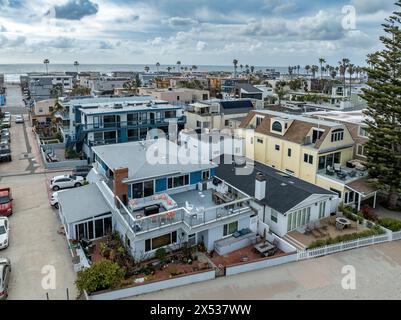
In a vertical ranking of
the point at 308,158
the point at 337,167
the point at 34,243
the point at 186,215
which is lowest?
the point at 34,243

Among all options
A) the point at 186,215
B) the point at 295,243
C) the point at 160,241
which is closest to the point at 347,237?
the point at 295,243

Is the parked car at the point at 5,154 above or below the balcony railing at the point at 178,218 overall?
below

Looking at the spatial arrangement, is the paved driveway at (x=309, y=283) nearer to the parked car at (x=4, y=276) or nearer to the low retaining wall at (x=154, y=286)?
the low retaining wall at (x=154, y=286)

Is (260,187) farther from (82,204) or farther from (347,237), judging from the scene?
(82,204)

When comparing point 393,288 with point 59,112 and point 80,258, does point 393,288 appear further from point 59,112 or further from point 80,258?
point 59,112

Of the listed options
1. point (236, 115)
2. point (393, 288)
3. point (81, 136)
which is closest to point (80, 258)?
point (393, 288)

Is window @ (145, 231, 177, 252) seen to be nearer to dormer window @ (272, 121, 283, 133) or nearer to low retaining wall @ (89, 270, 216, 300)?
low retaining wall @ (89, 270, 216, 300)

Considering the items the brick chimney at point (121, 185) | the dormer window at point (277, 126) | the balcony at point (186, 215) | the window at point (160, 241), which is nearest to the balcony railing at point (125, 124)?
the dormer window at point (277, 126)
